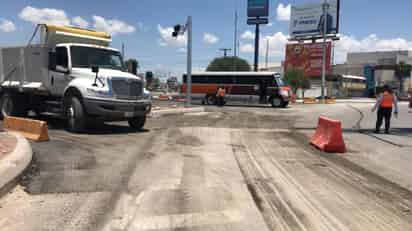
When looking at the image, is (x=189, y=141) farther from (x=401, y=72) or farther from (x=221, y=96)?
(x=401, y=72)

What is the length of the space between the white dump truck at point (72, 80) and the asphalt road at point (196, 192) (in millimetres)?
1983

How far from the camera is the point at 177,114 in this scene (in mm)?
18625

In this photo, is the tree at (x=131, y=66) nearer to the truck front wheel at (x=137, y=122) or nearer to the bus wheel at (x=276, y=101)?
the truck front wheel at (x=137, y=122)

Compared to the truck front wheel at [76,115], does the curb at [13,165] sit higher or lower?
lower

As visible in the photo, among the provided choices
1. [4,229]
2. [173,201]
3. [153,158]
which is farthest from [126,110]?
[4,229]

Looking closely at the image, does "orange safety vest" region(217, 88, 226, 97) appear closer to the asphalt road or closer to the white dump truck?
the white dump truck

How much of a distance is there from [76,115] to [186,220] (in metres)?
7.22

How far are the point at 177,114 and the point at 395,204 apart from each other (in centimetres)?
1449

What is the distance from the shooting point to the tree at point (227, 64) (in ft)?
256

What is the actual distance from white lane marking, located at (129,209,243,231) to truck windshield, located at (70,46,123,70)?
8103mm

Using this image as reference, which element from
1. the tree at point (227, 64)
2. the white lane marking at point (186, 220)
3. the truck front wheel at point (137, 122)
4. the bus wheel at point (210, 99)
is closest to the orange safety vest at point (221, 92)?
the bus wheel at point (210, 99)

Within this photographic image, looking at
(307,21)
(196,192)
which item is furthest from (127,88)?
(307,21)

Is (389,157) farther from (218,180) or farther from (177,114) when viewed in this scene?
(177,114)

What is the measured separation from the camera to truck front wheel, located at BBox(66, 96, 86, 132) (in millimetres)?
10227
